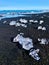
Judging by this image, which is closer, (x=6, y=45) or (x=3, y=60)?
(x=3, y=60)

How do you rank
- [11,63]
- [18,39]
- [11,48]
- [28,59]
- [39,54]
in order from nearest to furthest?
[11,63] → [28,59] → [39,54] → [11,48] → [18,39]

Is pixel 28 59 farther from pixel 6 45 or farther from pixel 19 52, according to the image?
pixel 6 45

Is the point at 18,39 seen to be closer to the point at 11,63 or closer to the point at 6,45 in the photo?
the point at 6,45

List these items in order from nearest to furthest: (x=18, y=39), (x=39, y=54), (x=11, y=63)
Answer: (x=11, y=63) → (x=39, y=54) → (x=18, y=39)

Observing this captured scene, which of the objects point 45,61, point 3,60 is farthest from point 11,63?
point 45,61

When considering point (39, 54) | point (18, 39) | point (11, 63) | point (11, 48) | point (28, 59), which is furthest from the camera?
point (18, 39)

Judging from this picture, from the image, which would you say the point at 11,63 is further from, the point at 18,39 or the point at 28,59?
the point at 18,39

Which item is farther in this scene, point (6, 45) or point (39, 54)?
point (6, 45)

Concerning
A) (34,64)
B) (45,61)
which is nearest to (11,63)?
(34,64)
